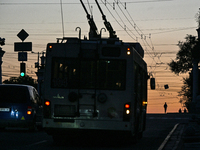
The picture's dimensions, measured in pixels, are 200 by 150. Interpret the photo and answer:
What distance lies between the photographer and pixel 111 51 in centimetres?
1452

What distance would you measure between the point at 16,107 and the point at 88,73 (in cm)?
685

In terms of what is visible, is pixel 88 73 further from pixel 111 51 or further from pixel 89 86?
pixel 111 51

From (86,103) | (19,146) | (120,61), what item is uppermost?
(120,61)

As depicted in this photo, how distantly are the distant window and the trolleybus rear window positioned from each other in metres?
0.17

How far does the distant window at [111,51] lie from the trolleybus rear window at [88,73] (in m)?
0.17

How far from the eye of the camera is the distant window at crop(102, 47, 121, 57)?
1451 cm

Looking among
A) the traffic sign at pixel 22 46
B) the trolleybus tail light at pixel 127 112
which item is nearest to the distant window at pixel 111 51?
the trolleybus tail light at pixel 127 112

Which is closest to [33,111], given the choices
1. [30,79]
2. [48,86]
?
[48,86]

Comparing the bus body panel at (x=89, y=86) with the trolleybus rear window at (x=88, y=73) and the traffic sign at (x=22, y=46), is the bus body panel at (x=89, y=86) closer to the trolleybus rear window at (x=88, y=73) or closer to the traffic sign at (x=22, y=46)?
the trolleybus rear window at (x=88, y=73)

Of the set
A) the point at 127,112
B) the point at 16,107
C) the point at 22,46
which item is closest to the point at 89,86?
the point at 127,112

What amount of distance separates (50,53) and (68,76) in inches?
32.9

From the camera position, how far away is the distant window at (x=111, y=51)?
1451cm

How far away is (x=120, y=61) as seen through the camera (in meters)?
14.5

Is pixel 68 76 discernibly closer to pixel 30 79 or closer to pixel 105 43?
pixel 105 43
